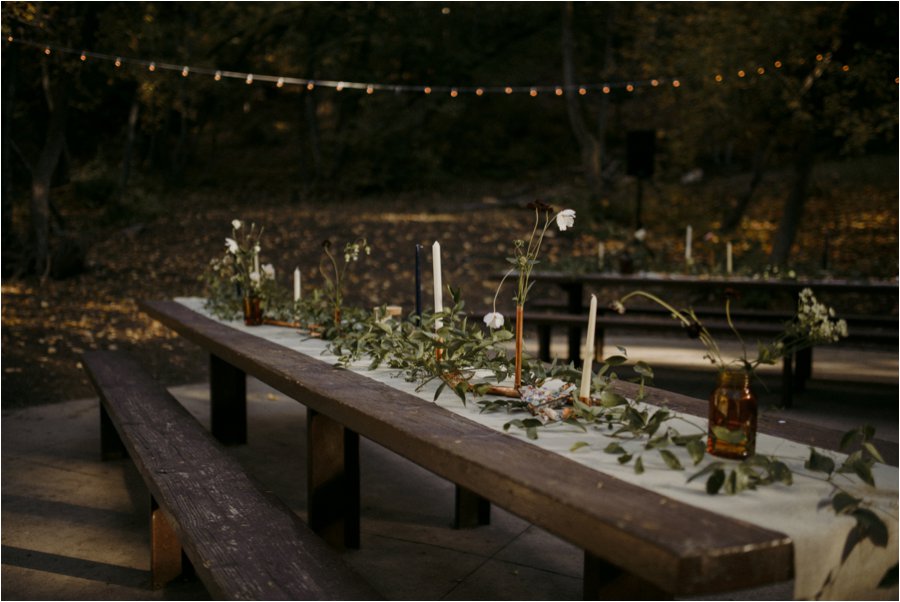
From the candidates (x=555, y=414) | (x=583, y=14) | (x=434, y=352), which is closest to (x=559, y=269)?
(x=434, y=352)

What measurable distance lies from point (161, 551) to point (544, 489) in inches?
76.1

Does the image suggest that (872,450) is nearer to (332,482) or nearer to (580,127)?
(332,482)

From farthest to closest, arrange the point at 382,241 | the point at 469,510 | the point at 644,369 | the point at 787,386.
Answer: the point at 382,241, the point at 787,386, the point at 469,510, the point at 644,369

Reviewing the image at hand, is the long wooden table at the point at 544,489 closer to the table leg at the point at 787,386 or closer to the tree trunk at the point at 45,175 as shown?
the table leg at the point at 787,386

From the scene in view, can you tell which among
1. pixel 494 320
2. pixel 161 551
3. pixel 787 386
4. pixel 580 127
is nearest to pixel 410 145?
pixel 580 127

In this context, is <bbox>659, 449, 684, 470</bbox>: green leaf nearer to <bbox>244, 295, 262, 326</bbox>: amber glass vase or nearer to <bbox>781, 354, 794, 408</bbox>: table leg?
<bbox>244, 295, 262, 326</bbox>: amber glass vase

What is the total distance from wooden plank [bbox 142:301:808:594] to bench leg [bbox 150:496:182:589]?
0.80m

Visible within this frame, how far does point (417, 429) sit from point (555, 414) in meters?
0.39

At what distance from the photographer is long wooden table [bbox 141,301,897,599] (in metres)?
1.57

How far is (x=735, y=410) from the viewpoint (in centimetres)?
209

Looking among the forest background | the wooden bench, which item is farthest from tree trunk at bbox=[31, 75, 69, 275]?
the wooden bench

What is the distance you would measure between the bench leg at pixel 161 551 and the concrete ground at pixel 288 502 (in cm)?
5

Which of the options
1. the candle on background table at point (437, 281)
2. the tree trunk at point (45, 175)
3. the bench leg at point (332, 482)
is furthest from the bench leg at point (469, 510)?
the tree trunk at point (45, 175)

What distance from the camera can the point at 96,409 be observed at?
20.2ft
